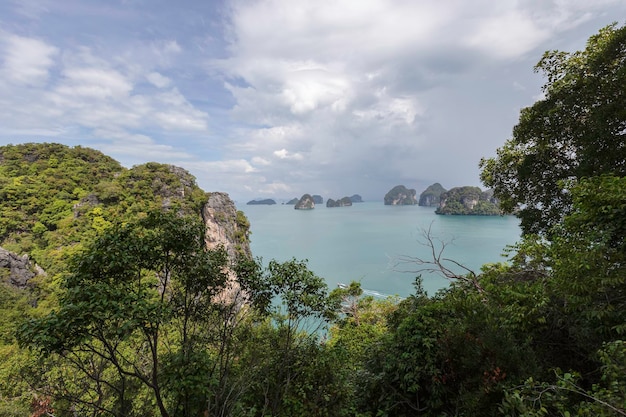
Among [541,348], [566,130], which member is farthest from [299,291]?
[566,130]

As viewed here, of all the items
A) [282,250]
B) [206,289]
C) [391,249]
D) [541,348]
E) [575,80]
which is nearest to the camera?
[541,348]

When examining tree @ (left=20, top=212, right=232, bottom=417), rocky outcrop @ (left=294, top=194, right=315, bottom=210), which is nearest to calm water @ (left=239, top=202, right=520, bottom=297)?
tree @ (left=20, top=212, right=232, bottom=417)

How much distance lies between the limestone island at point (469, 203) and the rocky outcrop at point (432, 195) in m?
59.7

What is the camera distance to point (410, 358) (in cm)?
450

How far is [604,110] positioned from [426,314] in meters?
6.68

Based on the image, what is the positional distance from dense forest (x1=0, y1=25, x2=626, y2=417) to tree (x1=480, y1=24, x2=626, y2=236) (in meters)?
0.04

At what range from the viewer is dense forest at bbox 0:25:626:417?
10.6 ft

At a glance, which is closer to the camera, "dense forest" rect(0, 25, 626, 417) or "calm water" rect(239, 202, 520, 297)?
"dense forest" rect(0, 25, 626, 417)

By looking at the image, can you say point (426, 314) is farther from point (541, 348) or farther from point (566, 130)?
point (566, 130)

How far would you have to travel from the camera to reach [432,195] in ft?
556

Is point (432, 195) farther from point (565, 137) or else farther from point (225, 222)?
point (565, 137)

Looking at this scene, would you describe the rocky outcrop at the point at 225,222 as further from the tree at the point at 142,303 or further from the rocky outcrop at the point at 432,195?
the rocky outcrop at the point at 432,195

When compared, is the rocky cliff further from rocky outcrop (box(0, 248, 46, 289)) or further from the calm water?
the calm water

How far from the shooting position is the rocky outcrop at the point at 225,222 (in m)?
31.1
